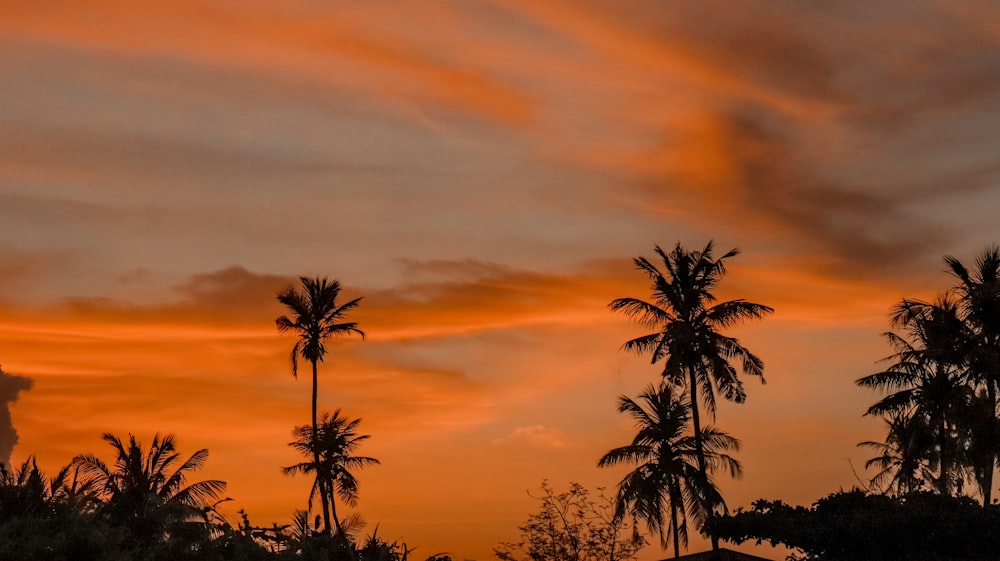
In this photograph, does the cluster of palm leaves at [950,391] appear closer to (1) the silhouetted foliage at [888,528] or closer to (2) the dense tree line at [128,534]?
(1) the silhouetted foliage at [888,528]

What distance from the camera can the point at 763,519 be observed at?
145 feet

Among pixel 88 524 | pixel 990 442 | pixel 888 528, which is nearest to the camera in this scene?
pixel 88 524

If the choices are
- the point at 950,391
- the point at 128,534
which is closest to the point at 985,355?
the point at 950,391

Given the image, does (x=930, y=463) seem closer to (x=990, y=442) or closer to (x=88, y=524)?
(x=990, y=442)

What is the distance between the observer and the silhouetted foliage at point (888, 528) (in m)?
40.5

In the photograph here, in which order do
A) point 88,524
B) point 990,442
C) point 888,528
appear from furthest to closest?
point 990,442
point 888,528
point 88,524

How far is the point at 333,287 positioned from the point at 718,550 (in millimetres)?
25812

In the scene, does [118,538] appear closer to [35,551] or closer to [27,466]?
[35,551]

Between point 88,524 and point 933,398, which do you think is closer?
point 88,524

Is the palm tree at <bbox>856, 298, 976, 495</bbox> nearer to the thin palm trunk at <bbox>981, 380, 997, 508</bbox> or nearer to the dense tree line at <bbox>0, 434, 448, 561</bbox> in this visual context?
the thin palm trunk at <bbox>981, 380, 997, 508</bbox>

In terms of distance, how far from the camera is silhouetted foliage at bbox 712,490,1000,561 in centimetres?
4047

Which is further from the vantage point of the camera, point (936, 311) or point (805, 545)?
point (936, 311)

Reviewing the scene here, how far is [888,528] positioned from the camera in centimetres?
4091

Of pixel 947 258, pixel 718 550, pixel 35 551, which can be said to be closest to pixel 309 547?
pixel 35 551
